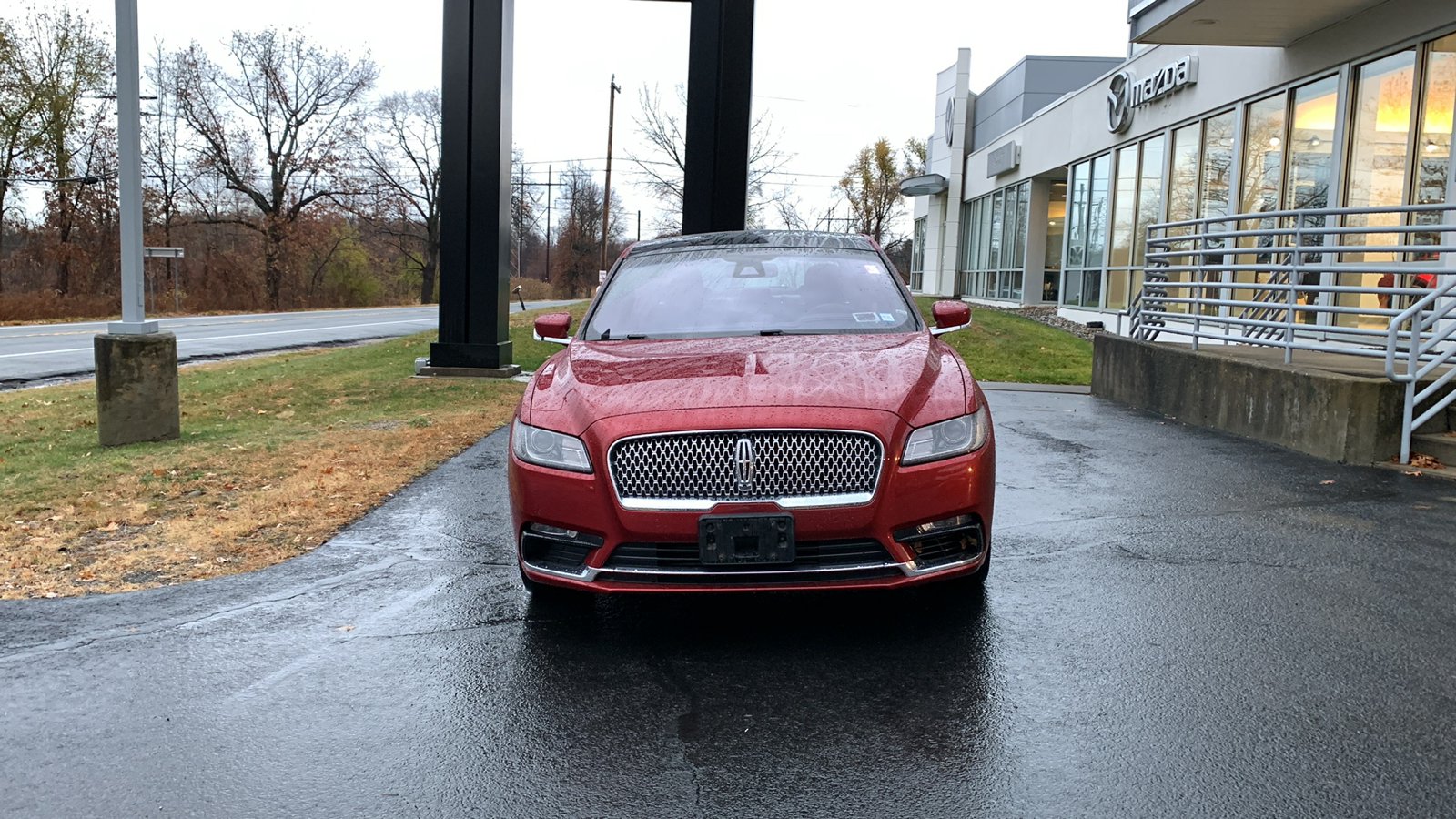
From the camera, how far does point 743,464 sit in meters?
3.96

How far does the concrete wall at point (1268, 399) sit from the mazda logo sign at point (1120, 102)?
11317 millimetres

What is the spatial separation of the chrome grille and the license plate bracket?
96 mm

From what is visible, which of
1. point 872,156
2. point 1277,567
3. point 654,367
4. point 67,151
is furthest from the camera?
point 872,156

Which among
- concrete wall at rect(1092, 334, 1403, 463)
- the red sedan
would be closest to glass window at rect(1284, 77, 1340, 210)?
concrete wall at rect(1092, 334, 1403, 463)

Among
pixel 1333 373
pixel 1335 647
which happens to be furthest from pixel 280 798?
pixel 1333 373

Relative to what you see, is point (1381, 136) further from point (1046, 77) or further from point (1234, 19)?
point (1046, 77)

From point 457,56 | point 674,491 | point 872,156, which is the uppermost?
point 872,156

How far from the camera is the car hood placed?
4148mm

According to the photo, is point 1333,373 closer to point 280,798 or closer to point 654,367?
point 654,367

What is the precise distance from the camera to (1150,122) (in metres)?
21.2

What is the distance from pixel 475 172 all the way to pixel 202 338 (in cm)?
1496

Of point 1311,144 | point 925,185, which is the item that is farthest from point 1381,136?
point 925,185

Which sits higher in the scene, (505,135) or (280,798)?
(505,135)

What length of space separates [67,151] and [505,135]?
37.8 meters
